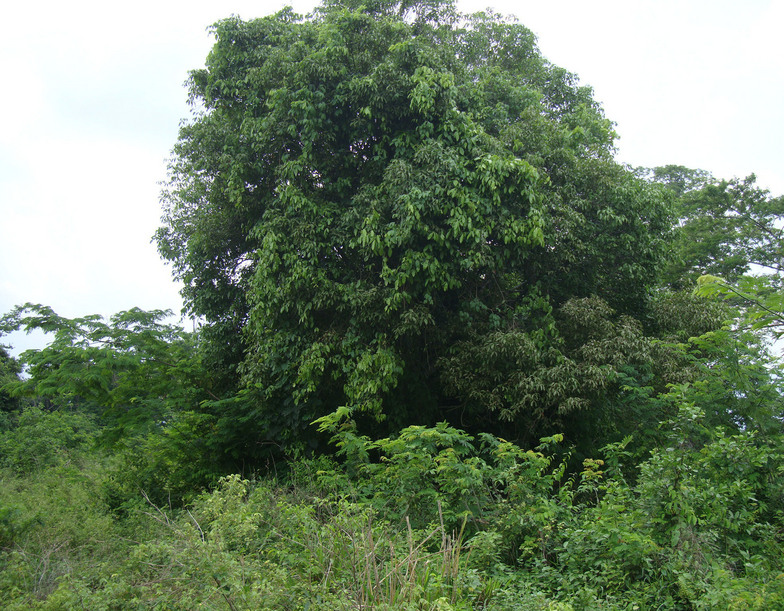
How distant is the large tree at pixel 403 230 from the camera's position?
844cm

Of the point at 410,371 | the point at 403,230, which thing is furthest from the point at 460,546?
the point at 410,371

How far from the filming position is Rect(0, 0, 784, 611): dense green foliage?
15.7ft

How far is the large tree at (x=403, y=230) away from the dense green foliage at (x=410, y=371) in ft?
0.17

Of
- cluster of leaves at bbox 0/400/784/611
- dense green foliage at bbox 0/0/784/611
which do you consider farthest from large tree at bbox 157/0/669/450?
cluster of leaves at bbox 0/400/784/611

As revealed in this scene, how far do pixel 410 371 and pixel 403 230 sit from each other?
2575 millimetres

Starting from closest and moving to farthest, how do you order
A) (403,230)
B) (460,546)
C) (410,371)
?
1. (460,546)
2. (403,230)
3. (410,371)

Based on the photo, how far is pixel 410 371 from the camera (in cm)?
963

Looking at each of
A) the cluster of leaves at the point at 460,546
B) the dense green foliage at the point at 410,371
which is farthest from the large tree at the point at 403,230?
the cluster of leaves at the point at 460,546

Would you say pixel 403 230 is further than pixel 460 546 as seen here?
Yes

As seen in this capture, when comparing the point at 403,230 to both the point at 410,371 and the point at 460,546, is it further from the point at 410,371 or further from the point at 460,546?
the point at 460,546

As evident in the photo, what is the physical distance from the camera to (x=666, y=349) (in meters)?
8.59

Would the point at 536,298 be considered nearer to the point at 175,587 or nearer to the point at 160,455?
the point at 175,587

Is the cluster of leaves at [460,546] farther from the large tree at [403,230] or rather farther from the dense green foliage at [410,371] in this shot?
the large tree at [403,230]

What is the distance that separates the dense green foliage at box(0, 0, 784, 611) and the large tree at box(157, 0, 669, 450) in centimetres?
5
